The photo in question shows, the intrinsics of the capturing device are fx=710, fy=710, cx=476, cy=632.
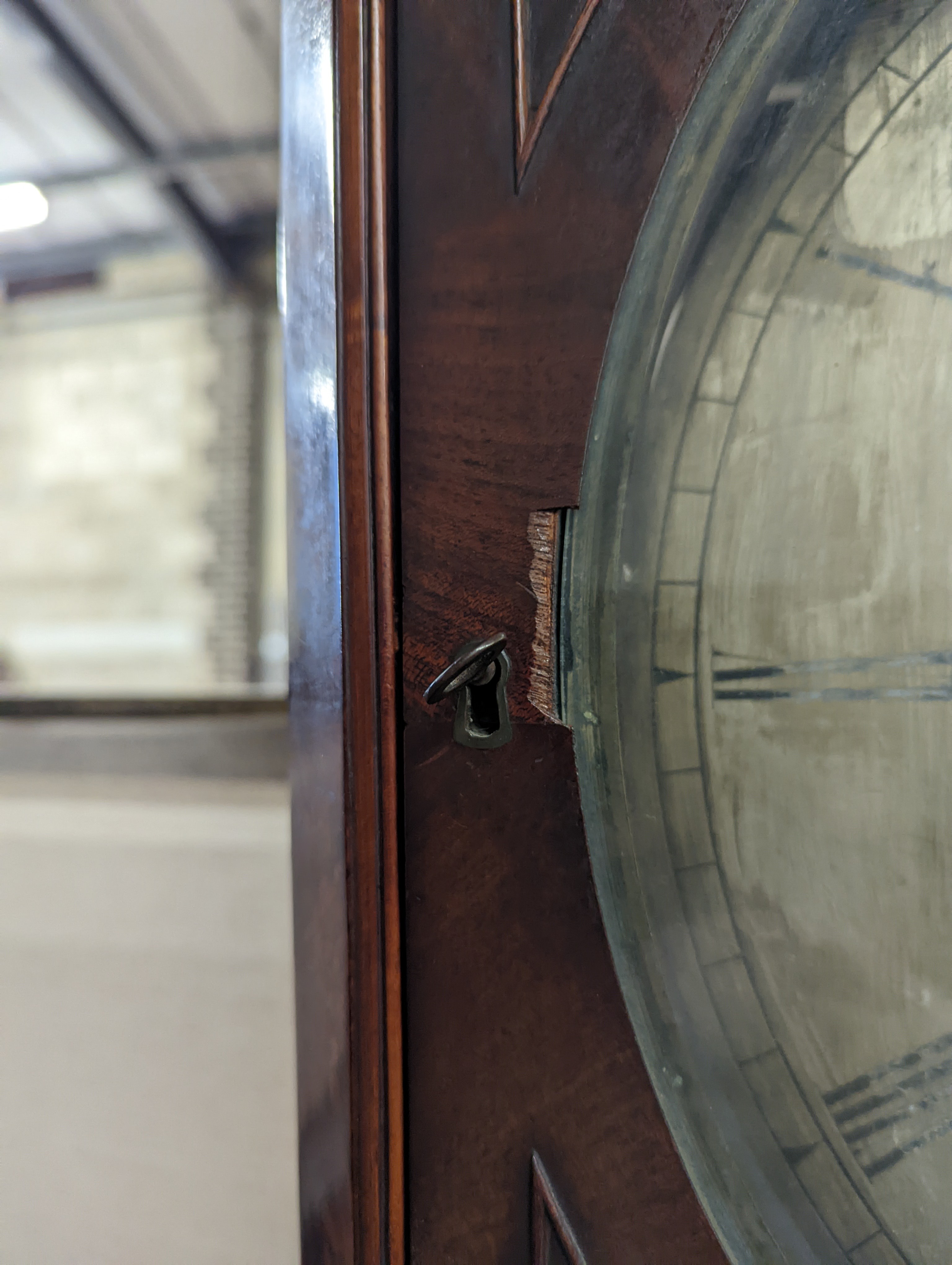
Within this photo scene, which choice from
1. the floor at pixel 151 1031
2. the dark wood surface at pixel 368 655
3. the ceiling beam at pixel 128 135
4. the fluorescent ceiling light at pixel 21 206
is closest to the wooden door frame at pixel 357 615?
the dark wood surface at pixel 368 655

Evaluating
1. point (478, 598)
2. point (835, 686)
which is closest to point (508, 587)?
point (478, 598)

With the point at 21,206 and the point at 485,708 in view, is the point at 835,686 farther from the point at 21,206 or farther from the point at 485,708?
the point at 21,206

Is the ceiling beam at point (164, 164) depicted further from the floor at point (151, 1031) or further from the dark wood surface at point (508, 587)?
the floor at point (151, 1031)

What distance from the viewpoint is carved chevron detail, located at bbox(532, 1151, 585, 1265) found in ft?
0.84

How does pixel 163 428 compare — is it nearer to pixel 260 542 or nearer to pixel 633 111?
pixel 260 542

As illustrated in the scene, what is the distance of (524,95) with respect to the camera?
255 millimetres

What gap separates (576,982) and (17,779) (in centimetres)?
58

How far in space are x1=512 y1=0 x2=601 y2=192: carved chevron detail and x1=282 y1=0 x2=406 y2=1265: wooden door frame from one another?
5 cm

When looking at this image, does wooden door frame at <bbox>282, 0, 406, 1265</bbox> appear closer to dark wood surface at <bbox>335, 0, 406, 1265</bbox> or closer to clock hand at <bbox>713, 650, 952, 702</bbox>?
dark wood surface at <bbox>335, 0, 406, 1265</bbox>

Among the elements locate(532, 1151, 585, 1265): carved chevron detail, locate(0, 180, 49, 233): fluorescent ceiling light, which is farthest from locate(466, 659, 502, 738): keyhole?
locate(0, 180, 49, 233): fluorescent ceiling light

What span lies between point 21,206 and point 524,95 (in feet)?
2.20

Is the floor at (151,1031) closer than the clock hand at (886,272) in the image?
No

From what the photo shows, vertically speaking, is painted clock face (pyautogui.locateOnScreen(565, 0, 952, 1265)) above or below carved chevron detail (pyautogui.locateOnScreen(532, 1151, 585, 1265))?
above

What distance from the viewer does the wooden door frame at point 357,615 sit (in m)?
0.27
